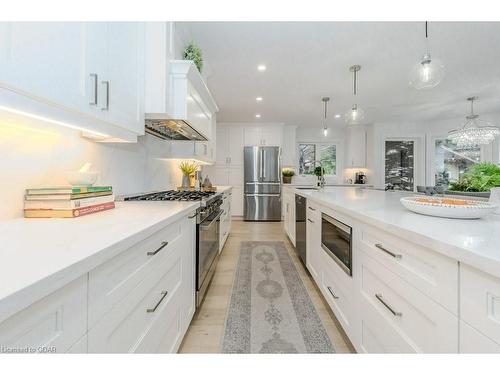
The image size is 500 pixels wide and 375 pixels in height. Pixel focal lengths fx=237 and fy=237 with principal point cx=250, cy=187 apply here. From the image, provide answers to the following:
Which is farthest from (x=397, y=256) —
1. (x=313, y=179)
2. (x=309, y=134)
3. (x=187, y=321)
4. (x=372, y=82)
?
(x=309, y=134)

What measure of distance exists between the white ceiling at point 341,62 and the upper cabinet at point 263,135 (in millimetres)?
983

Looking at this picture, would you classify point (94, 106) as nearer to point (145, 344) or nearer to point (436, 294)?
point (145, 344)

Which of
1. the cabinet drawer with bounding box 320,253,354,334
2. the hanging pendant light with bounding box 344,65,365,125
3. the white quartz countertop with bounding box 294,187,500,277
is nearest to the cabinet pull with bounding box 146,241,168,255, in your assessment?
the white quartz countertop with bounding box 294,187,500,277

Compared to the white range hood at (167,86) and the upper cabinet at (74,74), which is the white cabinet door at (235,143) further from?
the upper cabinet at (74,74)

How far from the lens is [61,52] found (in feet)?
2.79

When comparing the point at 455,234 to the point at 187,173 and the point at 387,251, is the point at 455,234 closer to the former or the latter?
the point at 387,251

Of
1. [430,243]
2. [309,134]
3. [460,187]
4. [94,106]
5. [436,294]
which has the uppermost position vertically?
[309,134]

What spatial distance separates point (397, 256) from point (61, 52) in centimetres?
146

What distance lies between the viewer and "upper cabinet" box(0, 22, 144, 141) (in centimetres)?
69

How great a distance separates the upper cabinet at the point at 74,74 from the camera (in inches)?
27.2

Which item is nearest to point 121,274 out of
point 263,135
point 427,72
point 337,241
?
point 337,241

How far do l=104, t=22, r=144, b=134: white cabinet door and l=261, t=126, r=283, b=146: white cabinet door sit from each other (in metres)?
4.52

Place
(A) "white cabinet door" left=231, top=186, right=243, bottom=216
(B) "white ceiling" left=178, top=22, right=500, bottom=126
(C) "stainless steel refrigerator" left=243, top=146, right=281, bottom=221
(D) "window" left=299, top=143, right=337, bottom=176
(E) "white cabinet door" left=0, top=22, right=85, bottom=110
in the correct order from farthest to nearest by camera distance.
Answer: (D) "window" left=299, top=143, right=337, bottom=176
(A) "white cabinet door" left=231, top=186, right=243, bottom=216
(C) "stainless steel refrigerator" left=243, top=146, right=281, bottom=221
(B) "white ceiling" left=178, top=22, right=500, bottom=126
(E) "white cabinet door" left=0, top=22, right=85, bottom=110

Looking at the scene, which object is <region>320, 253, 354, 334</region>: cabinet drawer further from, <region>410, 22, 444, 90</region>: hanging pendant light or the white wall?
the white wall
